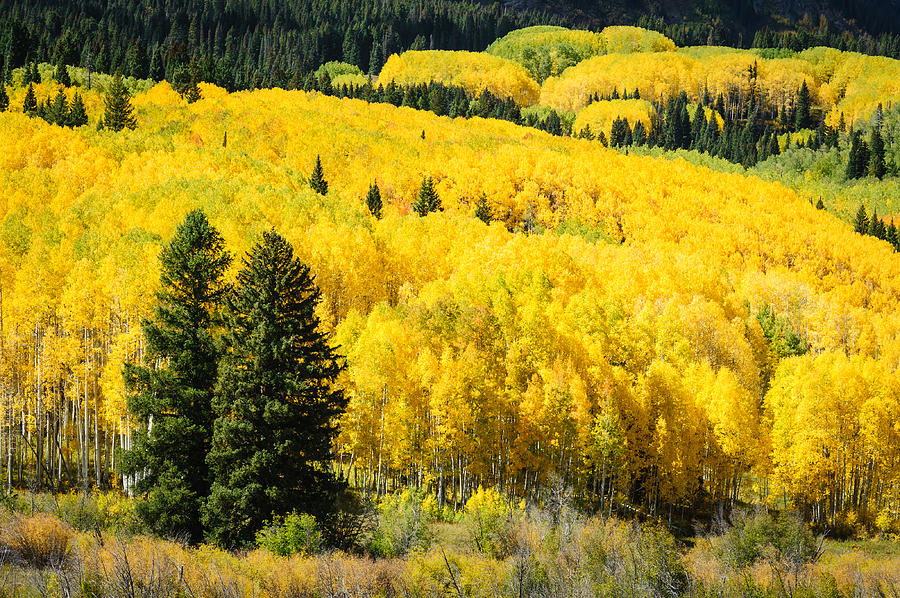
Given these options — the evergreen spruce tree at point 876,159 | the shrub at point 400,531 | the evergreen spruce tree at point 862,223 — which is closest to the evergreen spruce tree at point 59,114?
the shrub at point 400,531

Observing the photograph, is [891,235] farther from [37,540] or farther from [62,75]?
[62,75]

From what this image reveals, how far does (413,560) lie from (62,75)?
412ft

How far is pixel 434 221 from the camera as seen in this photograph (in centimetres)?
9056

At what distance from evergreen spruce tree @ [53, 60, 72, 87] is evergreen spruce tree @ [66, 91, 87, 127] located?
817 inches

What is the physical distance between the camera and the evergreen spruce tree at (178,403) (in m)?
32.6

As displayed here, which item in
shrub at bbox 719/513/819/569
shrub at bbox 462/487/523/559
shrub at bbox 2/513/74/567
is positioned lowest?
shrub at bbox 719/513/819/569

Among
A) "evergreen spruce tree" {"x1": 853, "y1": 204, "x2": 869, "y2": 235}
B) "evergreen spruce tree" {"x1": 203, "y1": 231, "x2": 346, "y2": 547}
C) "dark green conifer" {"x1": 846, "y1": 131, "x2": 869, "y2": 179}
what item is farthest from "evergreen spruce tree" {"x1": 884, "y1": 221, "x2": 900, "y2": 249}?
"evergreen spruce tree" {"x1": 203, "y1": 231, "x2": 346, "y2": 547}

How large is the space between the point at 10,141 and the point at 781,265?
9993cm

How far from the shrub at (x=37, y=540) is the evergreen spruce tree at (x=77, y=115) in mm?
90851

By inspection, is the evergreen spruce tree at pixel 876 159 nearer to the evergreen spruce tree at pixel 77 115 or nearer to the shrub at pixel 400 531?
the evergreen spruce tree at pixel 77 115

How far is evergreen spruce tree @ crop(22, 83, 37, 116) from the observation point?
366 feet

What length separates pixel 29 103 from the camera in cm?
11325

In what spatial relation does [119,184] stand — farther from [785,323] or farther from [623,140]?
[623,140]

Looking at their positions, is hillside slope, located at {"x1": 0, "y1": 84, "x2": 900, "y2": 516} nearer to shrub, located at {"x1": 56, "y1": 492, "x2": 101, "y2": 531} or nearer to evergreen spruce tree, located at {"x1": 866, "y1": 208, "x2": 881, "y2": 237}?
shrub, located at {"x1": 56, "y1": 492, "x2": 101, "y2": 531}
